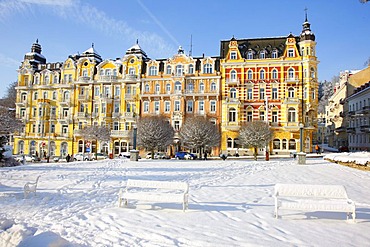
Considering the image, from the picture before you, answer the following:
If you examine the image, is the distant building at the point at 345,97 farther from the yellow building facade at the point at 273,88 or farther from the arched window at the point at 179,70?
the arched window at the point at 179,70

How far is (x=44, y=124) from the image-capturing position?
48125 mm

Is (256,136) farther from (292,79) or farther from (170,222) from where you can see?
(170,222)

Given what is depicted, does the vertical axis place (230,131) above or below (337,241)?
above

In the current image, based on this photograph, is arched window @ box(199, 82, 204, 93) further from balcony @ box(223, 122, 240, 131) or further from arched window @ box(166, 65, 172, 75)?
balcony @ box(223, 122, 240, 131)

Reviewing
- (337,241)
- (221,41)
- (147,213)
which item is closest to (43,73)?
(221,41)

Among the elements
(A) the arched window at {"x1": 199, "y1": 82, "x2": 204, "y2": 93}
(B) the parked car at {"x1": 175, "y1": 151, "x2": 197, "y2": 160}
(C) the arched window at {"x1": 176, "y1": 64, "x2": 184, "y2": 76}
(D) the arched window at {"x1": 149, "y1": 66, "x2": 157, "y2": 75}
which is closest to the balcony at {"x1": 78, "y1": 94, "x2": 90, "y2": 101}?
(D) the arched window at {"x1": 149, "y1": 66, "x2": 157, "y2": 75}

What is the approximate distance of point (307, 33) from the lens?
3881 centimetres

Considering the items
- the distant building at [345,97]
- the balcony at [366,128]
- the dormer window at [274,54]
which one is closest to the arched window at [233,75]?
the dormer window at [274,54]

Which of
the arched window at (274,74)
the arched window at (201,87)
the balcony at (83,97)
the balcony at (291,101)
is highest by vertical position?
the arched window at (274,74)

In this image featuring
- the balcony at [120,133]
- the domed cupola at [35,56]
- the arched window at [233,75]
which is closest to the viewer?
the arched window at [233,75]

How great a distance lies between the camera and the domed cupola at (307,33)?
38744 millimetres

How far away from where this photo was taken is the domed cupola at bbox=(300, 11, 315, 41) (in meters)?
38.7

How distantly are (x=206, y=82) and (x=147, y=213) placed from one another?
36.3 m

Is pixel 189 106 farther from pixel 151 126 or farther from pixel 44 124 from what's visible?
pixel 44 124
